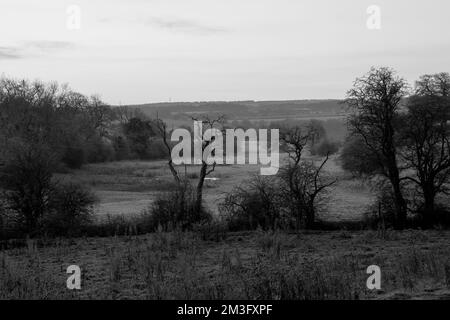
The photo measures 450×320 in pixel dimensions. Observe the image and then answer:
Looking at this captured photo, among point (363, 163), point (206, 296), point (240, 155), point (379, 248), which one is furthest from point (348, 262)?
point (240, 155)

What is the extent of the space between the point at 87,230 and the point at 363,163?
659 inches

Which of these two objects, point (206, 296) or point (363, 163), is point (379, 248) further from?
point (363, 163)

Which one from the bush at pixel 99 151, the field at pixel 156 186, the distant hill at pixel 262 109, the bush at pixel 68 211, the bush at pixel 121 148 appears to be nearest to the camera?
the bush at pixel 68 211

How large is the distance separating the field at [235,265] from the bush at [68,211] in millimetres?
2357

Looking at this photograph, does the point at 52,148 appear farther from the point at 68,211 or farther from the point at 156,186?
the point at 68,211

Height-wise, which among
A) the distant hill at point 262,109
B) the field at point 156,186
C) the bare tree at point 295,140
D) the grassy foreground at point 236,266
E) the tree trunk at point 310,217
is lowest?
the field at point 156,186

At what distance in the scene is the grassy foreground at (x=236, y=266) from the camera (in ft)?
44.1

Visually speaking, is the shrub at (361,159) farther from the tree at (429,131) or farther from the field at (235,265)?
the field at (235,265)

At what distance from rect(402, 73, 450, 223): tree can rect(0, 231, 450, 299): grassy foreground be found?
937 centimetres

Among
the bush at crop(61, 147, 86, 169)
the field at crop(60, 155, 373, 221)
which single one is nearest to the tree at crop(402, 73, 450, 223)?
the field at crop(60, 155, 373, 221)

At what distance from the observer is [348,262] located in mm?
18500

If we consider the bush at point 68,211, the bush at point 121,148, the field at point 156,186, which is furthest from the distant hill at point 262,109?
the bush at point 68,211

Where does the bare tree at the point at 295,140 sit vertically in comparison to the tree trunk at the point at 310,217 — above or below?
above

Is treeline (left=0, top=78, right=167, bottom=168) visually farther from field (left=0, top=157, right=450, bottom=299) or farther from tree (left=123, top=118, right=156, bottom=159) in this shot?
field (left=0, top=157, right=450, bottom=299)
